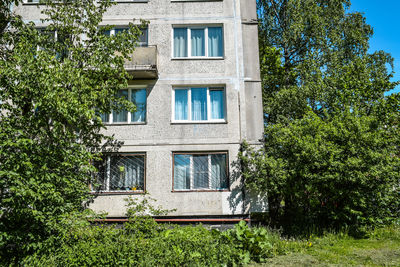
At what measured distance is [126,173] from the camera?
39.0ft

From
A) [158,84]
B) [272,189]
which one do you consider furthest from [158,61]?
[272,189]

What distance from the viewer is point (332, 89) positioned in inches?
639

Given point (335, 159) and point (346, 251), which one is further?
A: point (335, 159)

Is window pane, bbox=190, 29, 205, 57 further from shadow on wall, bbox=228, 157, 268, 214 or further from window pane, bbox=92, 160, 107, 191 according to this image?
window pane, bbox=92, 160, 107, 191

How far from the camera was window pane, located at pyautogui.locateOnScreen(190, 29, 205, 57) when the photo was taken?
13.1 m

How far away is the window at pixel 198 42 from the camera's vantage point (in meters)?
13.1

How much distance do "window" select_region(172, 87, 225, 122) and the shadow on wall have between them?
2.53 meters

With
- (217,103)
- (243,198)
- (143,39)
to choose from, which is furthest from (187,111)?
(243,198)

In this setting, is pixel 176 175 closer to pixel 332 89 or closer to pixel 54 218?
pixel 54 218

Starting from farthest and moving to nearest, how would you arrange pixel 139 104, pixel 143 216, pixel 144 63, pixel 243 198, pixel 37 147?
pixel 139 104 → pixel 144 63 → pixel 243 198 → pixel 143 216 → pixel 37 147

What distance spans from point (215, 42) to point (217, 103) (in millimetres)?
2774

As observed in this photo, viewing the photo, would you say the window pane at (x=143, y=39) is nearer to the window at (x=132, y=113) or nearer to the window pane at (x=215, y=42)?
the window at (x=132, y=113)

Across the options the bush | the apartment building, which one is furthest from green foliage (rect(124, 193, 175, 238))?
the bush

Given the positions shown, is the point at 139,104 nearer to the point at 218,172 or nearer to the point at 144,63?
the point at 144,63
